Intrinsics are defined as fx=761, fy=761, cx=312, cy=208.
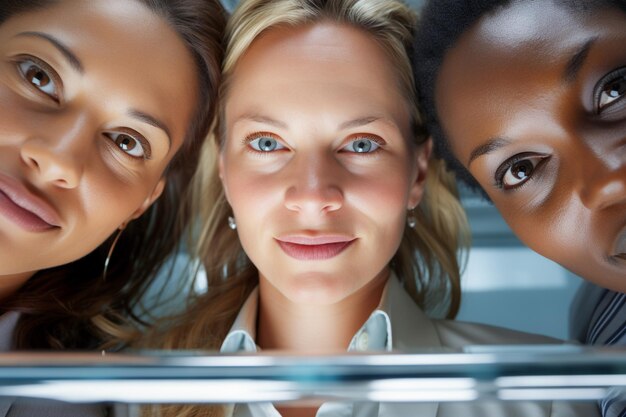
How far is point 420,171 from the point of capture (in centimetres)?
88

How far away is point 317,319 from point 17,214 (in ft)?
1.12

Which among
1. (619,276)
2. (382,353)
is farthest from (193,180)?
(382,353)

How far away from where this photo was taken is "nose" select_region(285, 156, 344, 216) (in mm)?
738

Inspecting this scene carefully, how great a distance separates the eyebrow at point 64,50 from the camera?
2.52 feet

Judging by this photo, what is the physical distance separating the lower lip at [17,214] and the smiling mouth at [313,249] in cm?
25

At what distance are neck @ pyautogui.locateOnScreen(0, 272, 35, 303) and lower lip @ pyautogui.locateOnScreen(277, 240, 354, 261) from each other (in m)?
0.33

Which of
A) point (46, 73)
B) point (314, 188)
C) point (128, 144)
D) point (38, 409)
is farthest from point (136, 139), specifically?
point (38, 409)

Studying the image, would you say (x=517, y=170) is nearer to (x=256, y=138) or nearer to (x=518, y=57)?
(x=518, y=57)

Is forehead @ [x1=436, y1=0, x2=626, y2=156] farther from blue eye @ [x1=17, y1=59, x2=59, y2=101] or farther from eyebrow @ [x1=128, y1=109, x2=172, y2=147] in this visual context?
blue eye @ [x1=17, y1=59, x2=59, y2=101]

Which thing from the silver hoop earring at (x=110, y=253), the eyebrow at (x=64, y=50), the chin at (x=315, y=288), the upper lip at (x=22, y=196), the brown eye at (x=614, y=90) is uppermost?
the eyebrow at (x=64, y=50)

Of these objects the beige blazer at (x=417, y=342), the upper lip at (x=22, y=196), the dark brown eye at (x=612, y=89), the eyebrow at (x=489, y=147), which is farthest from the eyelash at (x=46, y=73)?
the dark brown eye at (x=612, y=89)

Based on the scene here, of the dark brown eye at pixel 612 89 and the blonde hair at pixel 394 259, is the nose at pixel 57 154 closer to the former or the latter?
the blonde hair at pixel 394 259

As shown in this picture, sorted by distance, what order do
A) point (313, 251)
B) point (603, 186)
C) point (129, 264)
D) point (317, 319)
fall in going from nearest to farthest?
point (603, 186) → point (313, 251) → point (317, 319) → point (129, 264)

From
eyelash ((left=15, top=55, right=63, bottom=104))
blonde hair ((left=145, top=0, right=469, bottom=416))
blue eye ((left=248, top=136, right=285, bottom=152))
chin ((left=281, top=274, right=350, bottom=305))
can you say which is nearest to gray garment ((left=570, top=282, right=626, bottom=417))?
blonde hair ((left=145, top=0, right=469, bottom=416))
